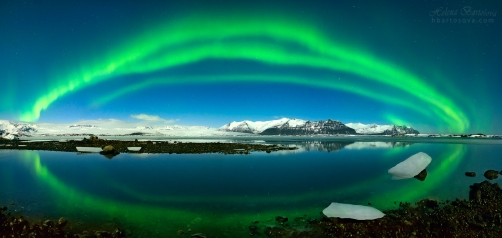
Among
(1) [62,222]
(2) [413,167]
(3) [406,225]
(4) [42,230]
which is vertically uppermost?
(2) [413,167]

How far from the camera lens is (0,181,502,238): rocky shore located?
11.9 m

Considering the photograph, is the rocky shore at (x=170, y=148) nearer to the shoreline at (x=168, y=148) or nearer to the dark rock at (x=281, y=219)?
the shoreline at (x=168, y=148)

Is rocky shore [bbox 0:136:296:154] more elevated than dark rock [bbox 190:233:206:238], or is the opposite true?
rocky shore [bbox 0:136:296:154]

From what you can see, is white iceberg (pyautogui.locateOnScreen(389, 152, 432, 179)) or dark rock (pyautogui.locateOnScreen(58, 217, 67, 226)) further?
white iceberg (pyautogui.locateOnScreen(389, 152, 432, 179))

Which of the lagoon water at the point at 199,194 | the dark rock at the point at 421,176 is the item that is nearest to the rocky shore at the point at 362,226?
the lagoon water at the point at 199,194

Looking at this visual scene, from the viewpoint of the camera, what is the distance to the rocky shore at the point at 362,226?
1191 cm

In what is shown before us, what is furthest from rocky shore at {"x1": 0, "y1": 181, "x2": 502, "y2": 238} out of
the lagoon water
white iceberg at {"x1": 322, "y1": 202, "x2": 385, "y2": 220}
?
the lagoon water

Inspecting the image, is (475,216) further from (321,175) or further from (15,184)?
(15,184)

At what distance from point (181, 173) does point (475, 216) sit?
24.6 m

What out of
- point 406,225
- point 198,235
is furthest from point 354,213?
point 198,235

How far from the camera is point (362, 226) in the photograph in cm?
1253

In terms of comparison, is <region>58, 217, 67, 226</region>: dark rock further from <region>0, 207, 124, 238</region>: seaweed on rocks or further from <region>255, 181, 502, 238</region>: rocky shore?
<region>255, 181, 502, 238</region>: rocky shore

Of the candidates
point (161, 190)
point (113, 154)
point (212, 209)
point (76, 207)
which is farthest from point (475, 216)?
point (113, 154)

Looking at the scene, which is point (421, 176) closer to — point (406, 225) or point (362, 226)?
point (406, 225)
